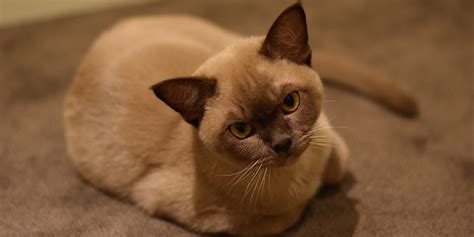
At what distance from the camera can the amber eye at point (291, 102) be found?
46.4 inches

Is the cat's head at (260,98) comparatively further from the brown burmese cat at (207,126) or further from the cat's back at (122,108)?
the cat's back at (122,108)

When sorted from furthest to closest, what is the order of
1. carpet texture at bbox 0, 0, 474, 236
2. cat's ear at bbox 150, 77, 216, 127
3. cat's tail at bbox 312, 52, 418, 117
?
cat's tail at bbox 312, 52, 418, 117
carpet texture at bbox 0, 0, 474, 236
cat's ear at bbox 150, 77, 216, 127

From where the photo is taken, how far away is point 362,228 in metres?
1.36

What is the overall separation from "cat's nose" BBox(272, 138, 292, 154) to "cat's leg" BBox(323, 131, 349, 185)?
37cm

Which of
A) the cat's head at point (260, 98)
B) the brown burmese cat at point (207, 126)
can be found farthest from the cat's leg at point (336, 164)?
the cat's head at point (260, 98)

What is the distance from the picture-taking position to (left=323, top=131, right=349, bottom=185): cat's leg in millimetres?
1491

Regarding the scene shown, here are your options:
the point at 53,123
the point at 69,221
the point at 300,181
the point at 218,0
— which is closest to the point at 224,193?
the point at 300,181

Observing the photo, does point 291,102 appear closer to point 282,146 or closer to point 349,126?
point 282,146

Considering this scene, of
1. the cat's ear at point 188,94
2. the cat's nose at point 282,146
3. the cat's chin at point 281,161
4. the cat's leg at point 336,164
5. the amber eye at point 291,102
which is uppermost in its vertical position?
the cat's ear at point 188,94

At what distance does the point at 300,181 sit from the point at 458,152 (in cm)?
66

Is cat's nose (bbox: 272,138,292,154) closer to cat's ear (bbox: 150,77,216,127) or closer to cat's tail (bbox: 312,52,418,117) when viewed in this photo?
cat's ear (bbox: 150,77,216,127)

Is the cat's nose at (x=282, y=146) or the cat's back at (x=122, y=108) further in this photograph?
the cat's back at (x=122, y=108)

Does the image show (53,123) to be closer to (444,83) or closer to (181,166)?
(181,166)

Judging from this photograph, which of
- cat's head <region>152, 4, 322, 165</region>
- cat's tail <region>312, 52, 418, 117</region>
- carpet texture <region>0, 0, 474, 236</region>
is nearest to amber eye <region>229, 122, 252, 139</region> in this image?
cat's head <region>152, 4, 322, 165</region>
